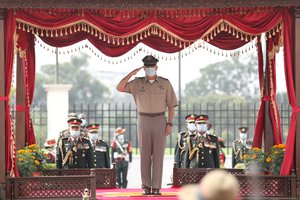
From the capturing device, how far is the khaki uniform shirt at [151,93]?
13367 millimetres

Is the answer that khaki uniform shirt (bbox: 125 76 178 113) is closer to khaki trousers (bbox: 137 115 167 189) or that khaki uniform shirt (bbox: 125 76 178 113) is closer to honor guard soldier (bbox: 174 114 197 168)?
khaki trousers (bbox: 137 115 167 189)

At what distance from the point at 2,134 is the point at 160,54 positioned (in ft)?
9.77

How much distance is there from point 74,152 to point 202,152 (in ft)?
6.54

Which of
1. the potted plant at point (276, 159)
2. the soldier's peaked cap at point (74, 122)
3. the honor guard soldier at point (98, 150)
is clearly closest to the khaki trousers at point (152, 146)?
the potted plant at point (276, 159)

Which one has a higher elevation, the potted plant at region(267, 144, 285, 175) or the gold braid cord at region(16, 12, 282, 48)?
the gold braid cord at region(16, 12, 282, 48)

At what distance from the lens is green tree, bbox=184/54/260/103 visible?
174 feet

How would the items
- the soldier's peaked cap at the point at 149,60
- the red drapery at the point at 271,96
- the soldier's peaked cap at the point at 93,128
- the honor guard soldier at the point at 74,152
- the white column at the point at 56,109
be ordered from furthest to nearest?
the white column at the point at 56,109 → the soldier's peaked cap at the point at 93,128 → the honor guard soldier at the point at 74,152 → the red drapery at the point at 271,96 → the soldier's peaked cap at the point at 149,60

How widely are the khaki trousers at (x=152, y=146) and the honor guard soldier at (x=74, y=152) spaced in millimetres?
2126

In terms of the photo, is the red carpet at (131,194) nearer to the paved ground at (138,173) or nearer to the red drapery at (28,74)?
the red drapery at (28,74)

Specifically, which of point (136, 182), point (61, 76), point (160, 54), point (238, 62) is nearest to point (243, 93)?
point (238, 62)

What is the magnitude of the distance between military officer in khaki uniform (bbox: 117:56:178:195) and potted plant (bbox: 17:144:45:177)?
1.54m

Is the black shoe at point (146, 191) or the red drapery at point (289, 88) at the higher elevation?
the red drapery at point (289, 88)

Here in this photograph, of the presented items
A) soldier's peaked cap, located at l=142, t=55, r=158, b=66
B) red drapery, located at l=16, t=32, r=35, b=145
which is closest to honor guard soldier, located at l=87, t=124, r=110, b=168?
red drapery, located at l=16, t=32, r=35, b=145

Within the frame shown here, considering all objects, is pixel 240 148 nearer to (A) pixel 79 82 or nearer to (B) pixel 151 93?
(B) pixel 151 93
